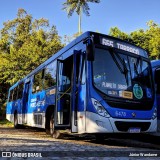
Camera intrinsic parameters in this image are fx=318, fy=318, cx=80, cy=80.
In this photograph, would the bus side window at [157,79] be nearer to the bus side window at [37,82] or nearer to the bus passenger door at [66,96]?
the bus passenger door at [66,96]

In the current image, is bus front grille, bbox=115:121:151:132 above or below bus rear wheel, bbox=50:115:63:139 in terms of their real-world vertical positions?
above

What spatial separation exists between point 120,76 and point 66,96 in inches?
79.7

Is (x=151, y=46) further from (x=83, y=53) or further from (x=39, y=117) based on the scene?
(x=83, y=53)

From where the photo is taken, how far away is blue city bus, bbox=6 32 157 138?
866 centimetres

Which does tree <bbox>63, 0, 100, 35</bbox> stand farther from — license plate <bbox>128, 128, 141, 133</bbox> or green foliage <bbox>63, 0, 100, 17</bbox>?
license plate <bbox>128, 128, 141, 133</bbox>

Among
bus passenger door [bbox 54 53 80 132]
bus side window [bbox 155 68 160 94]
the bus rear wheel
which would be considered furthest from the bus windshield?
the bus rear wheel

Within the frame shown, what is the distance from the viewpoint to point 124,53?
31.8ft

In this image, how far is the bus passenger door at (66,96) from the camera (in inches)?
372

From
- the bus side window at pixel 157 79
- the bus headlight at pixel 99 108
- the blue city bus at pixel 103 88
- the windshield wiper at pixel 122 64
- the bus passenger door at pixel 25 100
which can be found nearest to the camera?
the bus headlight at pixel 99 108

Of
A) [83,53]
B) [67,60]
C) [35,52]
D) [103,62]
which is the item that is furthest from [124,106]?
[35,52]

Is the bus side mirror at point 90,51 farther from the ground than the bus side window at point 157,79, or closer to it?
farther from the ground

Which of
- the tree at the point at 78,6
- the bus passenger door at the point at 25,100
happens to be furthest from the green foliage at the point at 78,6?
the bus passenger door at the point at 25,100

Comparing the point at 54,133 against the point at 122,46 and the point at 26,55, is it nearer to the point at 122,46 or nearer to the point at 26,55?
the point at 122,46

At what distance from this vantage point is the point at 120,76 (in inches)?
362
